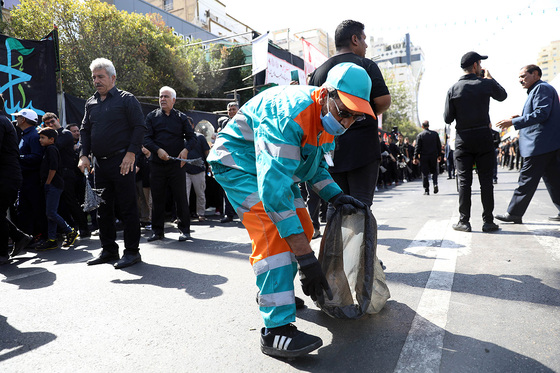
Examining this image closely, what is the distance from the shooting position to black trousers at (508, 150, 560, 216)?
5156mm

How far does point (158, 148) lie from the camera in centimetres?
546

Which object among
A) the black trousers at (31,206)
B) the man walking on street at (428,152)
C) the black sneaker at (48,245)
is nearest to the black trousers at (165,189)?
the black sneaker at (48,245)

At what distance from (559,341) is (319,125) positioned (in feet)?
5.26

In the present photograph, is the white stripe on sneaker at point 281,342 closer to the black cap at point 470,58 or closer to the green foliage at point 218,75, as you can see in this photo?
the black cap at point 470,58

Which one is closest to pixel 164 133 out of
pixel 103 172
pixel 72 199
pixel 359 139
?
pixel 103 172

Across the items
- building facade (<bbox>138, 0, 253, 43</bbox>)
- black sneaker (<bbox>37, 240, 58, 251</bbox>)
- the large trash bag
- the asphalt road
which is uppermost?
building facade (<bbox>138, 0, 253, 43</bbox>)

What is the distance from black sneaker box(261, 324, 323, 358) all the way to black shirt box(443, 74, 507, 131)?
13.3 feet

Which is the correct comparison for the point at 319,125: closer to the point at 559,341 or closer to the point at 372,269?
the point at 372,269

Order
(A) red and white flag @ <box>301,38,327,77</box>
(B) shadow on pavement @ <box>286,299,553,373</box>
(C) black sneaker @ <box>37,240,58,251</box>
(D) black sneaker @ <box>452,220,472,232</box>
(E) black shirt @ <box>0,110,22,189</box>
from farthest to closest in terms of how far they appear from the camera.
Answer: (A) red and white flag @ <box>301,38,327,77</box> → (C) black sneaker @ <box>37,240,58,251</box> → (D) black sneaker @ <box>452,220,472,232</box> → (E) black shirt @ <box>0,110,22,189</box> → (B) shadow on pavement @ <box>286,299,553,373</box>

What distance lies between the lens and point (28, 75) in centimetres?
757

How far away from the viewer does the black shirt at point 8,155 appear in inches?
179

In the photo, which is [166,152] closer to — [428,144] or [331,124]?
[331,124]

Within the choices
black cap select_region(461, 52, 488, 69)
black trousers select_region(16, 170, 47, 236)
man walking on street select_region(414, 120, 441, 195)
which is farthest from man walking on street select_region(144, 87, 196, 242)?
man walking on street select_region(414, 120, 441, 195)

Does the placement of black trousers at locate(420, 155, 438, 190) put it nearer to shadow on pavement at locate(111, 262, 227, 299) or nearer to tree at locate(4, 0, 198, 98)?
shadow on pavement at locate(111, 262, 227, 299)
